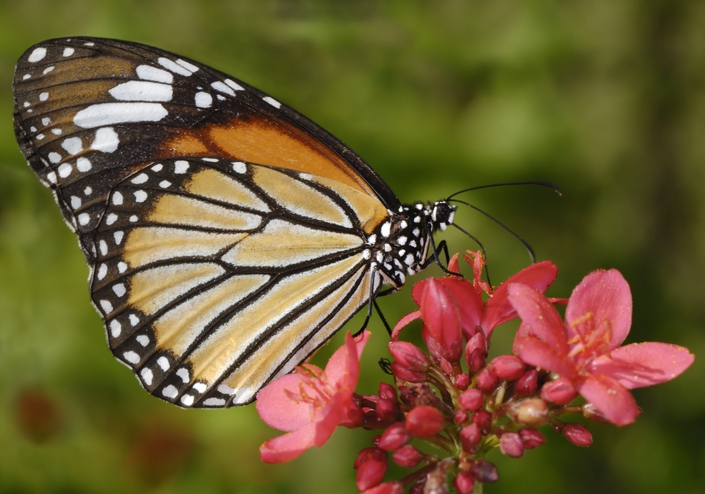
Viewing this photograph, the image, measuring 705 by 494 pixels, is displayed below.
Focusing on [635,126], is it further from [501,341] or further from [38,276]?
[38,276]

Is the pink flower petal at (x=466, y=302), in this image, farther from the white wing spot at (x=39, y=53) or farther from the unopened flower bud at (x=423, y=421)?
the white wing spot at (x=39, y=53)

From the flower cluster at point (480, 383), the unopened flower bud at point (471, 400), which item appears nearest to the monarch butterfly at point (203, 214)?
the flower cluster at point (480, 383)

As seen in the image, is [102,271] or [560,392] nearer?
[560,392]

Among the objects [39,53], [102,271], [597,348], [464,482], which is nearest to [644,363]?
[597,348]

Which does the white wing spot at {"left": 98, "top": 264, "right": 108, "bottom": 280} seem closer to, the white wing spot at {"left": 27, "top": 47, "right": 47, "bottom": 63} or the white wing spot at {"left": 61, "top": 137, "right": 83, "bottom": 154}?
the white wing spot at {"left": 61, "top": 137, "right": 83, "bottom": 154}

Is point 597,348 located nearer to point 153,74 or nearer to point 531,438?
point 531,438

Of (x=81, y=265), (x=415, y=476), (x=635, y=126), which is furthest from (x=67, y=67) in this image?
(x=635, y=126)
